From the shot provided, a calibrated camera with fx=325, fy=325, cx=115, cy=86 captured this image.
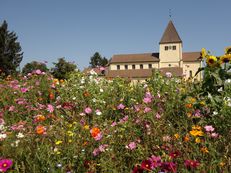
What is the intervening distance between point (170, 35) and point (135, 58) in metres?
9.24

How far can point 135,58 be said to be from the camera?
241 feet

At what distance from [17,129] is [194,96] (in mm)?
2075

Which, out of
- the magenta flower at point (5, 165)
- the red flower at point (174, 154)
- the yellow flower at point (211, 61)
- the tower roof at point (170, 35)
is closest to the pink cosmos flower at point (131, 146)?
the red flower at point (174, 154)

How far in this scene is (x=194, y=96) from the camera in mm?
3926

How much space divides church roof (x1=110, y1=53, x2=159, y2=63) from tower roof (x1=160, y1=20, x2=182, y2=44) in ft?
13.8

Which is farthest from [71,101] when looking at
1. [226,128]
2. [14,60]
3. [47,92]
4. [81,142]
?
[14,60]

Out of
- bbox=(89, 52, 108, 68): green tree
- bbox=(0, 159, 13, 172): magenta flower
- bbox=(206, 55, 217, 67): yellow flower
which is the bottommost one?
bbox=(0, 159, 13, 172): magenta flower

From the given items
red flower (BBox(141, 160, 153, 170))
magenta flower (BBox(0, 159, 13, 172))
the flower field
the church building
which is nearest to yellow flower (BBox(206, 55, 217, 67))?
the flower field

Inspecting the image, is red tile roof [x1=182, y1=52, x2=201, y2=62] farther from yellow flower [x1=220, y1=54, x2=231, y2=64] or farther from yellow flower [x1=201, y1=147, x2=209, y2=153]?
yellow flower [x1=201, y1=147, x2=209, y2=153]

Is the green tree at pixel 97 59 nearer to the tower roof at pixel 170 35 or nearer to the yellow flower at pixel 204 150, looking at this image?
the tower roof at pixel 170 35

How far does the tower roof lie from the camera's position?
70250 millimetres

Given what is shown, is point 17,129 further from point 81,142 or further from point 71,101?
point 71,101

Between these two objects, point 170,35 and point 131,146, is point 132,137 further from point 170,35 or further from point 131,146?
point 170,35

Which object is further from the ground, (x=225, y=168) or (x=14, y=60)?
(x=14, y=60)
